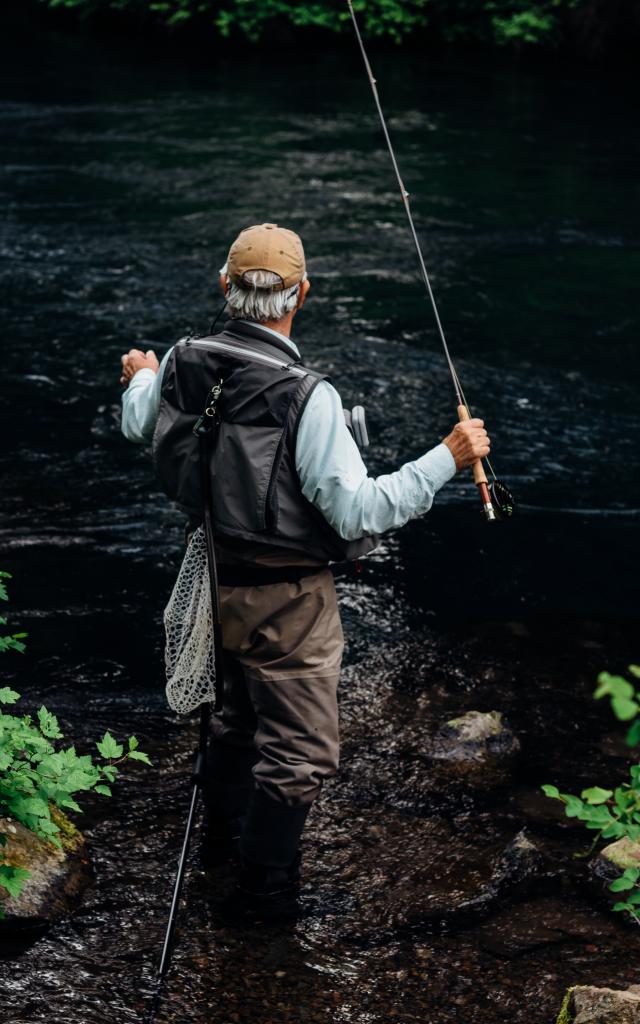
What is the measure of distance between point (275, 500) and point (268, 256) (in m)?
0.62

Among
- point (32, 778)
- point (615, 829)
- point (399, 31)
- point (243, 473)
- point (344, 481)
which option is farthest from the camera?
point (399, 31)

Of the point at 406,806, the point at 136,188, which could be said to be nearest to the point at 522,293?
the point at 136,188

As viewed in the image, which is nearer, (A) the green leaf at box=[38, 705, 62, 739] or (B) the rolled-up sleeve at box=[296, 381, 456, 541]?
(A) the green leaf at box=[38, 705, 62, 739]

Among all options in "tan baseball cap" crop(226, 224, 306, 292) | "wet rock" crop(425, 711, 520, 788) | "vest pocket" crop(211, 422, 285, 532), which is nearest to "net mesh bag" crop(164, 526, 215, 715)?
"vest pocket" crop(211, 422, 285, 532)

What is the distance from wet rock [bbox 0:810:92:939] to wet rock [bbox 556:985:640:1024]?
137cm

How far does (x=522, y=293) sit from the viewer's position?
9602mm

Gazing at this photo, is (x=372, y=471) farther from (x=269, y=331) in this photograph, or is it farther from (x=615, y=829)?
(x=615, y=829)

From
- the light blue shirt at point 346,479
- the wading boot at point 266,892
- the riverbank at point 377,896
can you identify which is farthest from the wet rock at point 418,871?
the light blue shirt at point 346,479

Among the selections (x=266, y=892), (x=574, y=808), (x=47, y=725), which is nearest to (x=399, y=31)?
(x=266, y=892)

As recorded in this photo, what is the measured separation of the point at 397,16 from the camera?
19562 mm

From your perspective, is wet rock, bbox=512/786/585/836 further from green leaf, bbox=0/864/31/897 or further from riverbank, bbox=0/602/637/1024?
green leaf, bbox=0/864/31/897

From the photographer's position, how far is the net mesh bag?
3367 mm

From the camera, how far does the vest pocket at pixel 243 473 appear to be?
3.07 meters

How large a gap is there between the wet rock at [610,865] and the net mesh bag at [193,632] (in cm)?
127
